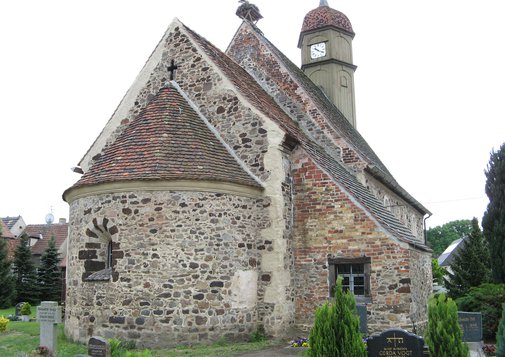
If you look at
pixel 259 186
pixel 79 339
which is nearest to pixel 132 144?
pixel 259 186

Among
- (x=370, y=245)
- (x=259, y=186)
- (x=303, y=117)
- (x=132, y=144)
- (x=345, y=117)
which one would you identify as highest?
(x=345, y=117)

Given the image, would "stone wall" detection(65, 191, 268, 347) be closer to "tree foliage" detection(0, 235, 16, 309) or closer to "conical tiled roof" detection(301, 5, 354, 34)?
"conical tiled roof" detection(301, 5, 354, 34)

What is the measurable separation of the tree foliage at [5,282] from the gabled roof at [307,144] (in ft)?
71.1

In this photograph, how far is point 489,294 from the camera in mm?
15992

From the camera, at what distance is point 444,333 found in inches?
322

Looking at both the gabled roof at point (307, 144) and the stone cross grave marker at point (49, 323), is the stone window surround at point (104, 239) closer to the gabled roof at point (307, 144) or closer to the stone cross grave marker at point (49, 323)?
the stone cross grave marker at point (49, 323)

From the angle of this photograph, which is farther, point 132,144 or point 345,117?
point 345,117

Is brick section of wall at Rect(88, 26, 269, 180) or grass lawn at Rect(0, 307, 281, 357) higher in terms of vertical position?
brick section of wall at Rect(88, 26, 269, 180)

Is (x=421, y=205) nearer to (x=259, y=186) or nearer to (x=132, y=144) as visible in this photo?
(x=259, y=186)

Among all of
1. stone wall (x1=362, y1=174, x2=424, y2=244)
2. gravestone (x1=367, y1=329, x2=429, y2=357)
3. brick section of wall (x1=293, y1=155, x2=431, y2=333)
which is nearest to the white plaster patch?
brick section of wall (x1=293, y1=155, x2=431, y2=333)

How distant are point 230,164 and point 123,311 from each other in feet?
14.8

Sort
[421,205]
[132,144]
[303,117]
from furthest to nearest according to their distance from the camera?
[421,205] < [303,117] < [132,144]

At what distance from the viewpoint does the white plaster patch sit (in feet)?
41.6

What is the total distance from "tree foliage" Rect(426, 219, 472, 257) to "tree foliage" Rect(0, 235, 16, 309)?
2660 inches
